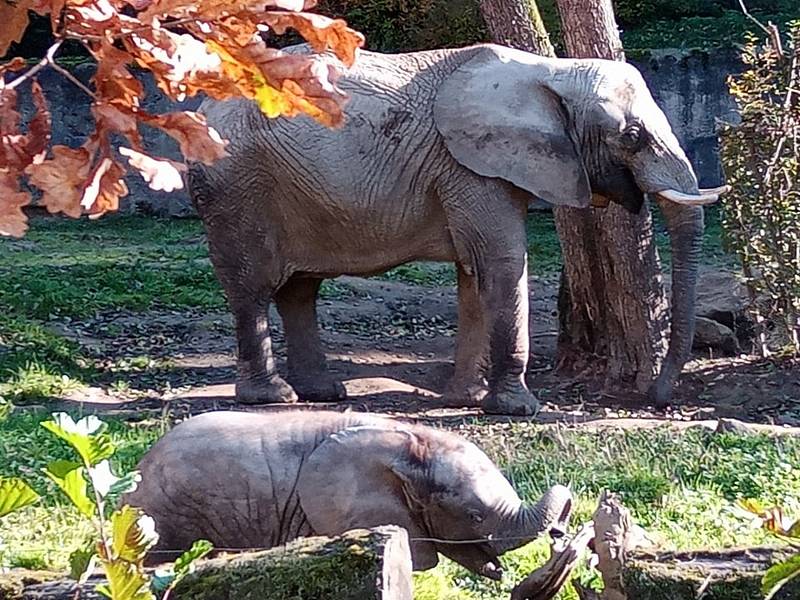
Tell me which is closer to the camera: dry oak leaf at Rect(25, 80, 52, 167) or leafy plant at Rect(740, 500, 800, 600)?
dry oak leaf at Rect(25, 80, 52, 167)

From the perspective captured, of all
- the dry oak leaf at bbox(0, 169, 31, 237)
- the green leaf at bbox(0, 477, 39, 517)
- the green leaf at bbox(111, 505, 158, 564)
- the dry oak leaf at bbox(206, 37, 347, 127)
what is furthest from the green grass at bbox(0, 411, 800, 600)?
the dry oak leaf at bbox(0, 169, 31, 237)

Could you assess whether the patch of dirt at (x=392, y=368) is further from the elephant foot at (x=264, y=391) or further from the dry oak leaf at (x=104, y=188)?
the dry oak leaf at (x=104, y=188)

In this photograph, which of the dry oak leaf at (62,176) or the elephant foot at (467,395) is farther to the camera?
the elephant foot at (467,395)

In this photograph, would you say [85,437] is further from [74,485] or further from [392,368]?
[392,368]

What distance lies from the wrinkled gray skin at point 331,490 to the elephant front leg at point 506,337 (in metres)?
4.09

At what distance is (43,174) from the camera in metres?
1.68

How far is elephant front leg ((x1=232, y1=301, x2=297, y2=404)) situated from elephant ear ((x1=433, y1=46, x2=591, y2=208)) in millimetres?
1708

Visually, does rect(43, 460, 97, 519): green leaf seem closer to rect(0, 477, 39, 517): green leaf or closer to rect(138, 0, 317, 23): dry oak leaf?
rect(0, 477, 39, 517): green leaf

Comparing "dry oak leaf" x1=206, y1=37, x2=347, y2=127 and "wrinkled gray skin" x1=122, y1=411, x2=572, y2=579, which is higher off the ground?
"dry oak leaf" x1=206, y1=37, x2=347, y2=127

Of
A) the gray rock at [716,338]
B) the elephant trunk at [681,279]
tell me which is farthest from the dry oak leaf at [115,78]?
the gray rock at [716,338]

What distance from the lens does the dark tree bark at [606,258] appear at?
30.8 ft

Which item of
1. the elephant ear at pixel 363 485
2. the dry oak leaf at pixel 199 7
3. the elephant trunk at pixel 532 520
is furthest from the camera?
the elephant ear at pixel 363 485

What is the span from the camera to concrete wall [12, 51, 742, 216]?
1853cm

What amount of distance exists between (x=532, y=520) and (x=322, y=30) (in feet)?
8.49
